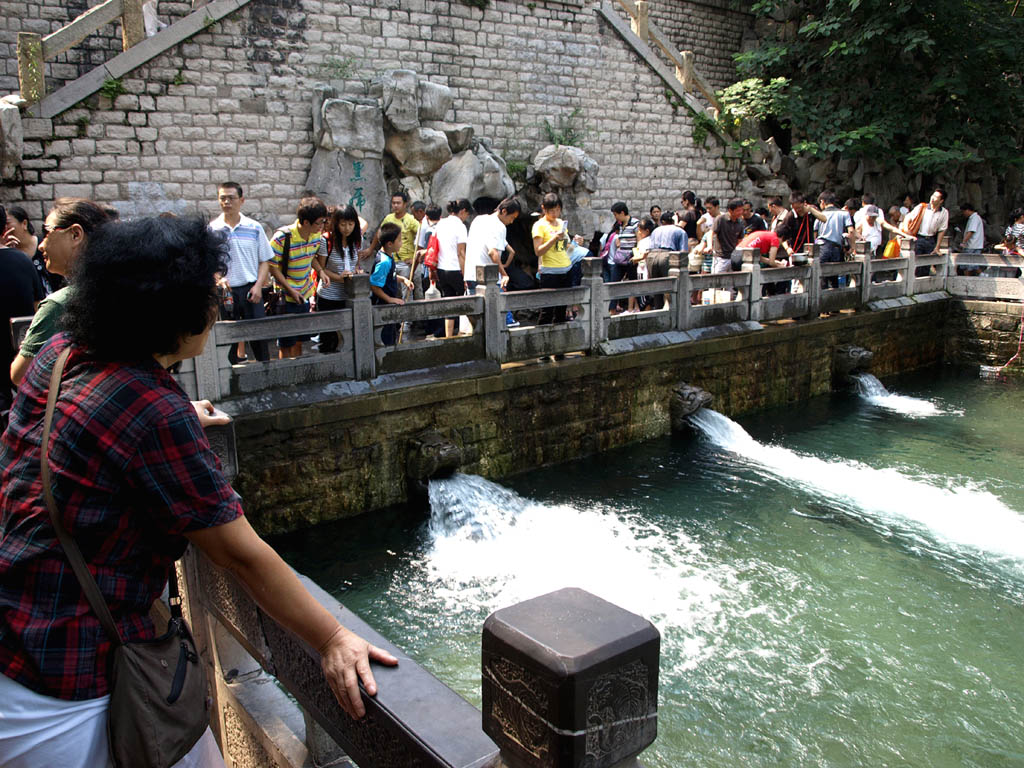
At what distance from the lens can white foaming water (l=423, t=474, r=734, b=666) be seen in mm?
6414

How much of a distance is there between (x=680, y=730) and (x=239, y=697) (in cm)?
301

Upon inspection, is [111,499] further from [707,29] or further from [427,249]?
[707,29]

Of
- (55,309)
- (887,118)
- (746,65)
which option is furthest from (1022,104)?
(55,309)

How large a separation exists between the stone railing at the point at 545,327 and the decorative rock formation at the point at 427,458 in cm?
70

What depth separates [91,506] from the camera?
1608 mm

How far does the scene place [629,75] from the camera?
18.0 m

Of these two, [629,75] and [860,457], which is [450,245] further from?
[629,75]

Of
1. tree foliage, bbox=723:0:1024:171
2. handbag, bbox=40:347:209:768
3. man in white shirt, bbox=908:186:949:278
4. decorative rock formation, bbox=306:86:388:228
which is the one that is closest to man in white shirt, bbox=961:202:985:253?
man in white shirt, bbox=908:186:949:278

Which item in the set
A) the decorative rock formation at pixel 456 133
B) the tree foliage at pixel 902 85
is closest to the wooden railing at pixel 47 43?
the decorative rock formation at pixel 456 133

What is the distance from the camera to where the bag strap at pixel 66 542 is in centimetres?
159

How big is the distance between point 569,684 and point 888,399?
13.0m

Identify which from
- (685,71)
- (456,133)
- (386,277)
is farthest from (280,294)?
(685,71)

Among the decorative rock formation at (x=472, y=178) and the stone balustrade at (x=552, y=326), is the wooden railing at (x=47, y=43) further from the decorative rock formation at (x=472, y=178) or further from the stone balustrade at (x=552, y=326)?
the stone balustrade at (x=552, y=326)

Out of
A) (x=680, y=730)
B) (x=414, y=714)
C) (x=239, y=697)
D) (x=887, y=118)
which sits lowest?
(x=680, y=730)
